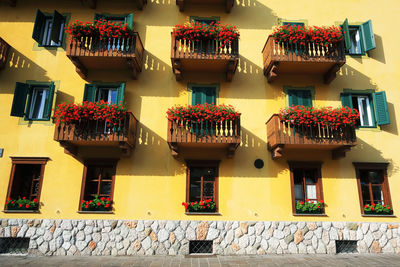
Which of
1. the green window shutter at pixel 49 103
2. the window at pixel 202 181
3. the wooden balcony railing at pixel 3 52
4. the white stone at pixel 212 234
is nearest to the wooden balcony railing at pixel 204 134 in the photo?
the window at pixel 202 181

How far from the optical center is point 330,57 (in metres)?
11.0

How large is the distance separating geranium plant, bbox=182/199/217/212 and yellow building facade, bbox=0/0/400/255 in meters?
0.21

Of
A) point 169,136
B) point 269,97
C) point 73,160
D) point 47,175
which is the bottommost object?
point 47,175

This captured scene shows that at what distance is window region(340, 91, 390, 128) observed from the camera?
11312 millimetres

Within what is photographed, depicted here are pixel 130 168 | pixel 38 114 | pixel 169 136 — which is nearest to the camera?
pixel 169 136

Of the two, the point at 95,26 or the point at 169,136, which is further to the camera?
the point at 95,26

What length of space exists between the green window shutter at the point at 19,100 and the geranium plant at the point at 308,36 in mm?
11253

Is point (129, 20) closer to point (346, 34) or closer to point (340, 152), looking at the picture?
point (346, 34)

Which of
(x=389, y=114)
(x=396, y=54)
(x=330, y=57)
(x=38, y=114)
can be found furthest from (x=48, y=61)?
(x=396, y=54)

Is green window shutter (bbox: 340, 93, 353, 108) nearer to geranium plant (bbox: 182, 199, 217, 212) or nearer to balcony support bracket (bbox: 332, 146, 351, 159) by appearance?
balcony support bracket (bbox: 332, 146, 351, 159)

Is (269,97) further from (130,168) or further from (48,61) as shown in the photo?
(48,61)

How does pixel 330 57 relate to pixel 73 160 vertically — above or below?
above

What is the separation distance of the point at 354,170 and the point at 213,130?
6359 mm

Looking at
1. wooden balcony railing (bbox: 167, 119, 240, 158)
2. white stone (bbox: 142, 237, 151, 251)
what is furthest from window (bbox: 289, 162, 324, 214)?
white stone (bbox: 142, 237, 151, 251)
